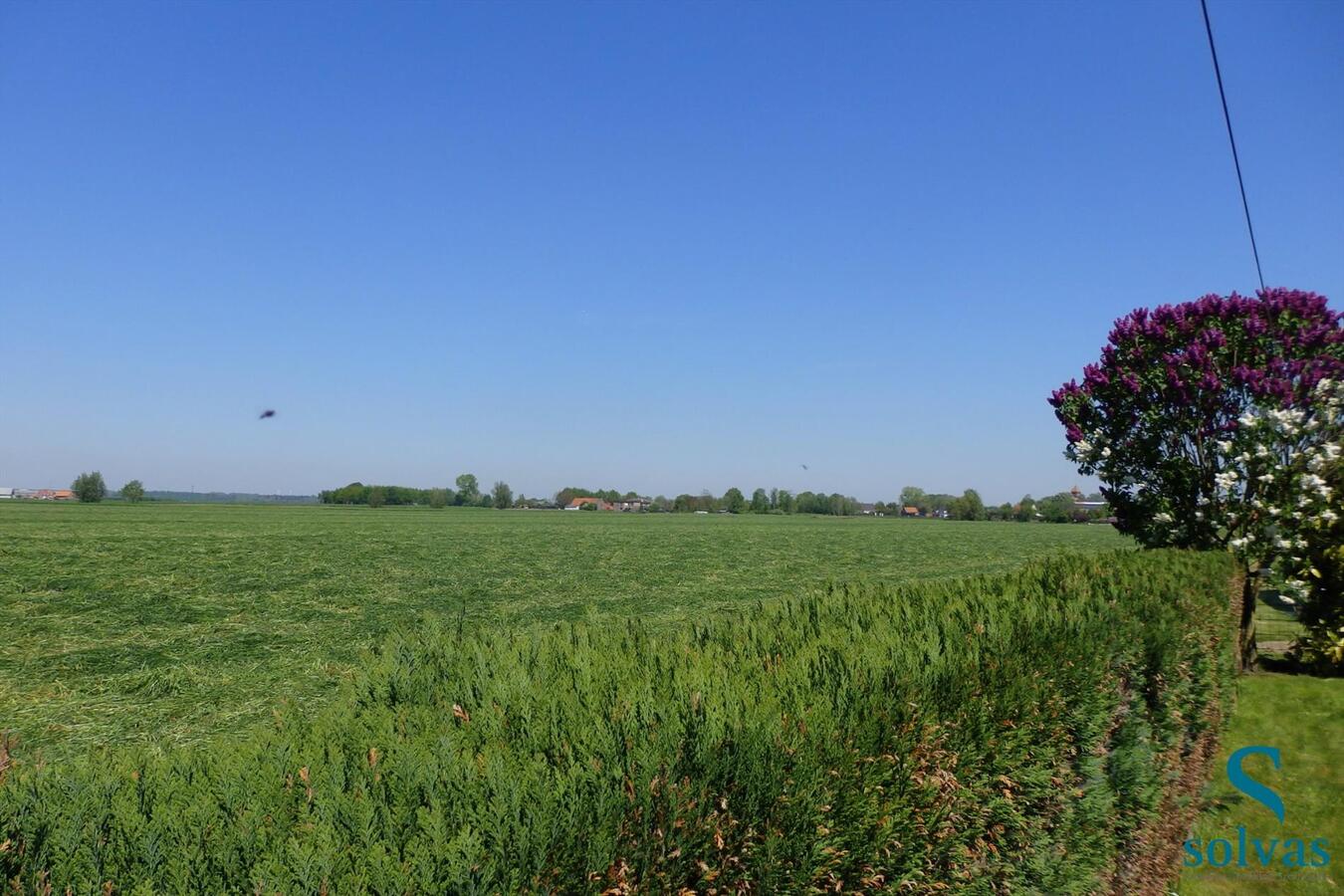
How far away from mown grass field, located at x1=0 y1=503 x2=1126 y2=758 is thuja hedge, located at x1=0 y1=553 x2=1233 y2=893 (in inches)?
81.1

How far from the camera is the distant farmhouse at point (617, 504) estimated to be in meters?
120

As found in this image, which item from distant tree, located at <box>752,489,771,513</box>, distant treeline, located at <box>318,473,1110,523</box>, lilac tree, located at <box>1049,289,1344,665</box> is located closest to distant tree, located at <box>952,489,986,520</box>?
distant treeline, located at <box>318,473,1110,523</box>

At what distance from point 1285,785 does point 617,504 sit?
4760 inches

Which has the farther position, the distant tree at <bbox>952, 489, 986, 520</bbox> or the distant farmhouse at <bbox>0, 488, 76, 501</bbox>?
the distant tree at <bbox>952, 489, 986, 520</bbox>

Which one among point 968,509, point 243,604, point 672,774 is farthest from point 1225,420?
point 968,509

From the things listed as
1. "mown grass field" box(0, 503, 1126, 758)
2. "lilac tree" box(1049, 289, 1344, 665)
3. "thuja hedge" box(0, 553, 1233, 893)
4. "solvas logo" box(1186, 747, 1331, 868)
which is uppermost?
"lilac tree" box(1049, 289, 1344, 665)

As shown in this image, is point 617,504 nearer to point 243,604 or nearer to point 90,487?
point 90,487

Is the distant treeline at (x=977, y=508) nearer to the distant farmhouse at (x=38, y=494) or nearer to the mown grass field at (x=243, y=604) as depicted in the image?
the mown grass field at (x=243, y=604)

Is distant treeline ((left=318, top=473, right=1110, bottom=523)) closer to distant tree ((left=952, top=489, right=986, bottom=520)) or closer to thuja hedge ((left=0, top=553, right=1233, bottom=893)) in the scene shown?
distant tree ((left=952, top=489, right=986, bottom=520))

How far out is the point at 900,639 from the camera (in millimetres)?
3578

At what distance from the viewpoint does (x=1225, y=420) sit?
10.4 m

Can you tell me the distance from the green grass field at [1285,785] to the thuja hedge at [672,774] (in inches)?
86.3

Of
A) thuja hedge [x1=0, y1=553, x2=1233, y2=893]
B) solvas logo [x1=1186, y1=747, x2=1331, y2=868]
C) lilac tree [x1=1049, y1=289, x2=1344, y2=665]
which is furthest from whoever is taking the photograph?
lilac tree [x1=1049, y1=289, x2=1344, y2=665]

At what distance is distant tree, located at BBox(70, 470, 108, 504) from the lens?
80006 millimetres
